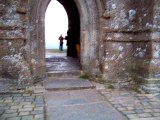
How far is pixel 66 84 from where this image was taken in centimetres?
670

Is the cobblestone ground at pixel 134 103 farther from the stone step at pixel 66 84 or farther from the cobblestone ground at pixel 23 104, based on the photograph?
the cobblestone ground at pixel 23 104

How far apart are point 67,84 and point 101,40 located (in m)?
1.48

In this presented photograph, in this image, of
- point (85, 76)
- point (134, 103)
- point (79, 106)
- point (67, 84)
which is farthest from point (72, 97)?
point (85, 76)

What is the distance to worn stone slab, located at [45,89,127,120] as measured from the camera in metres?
4.59

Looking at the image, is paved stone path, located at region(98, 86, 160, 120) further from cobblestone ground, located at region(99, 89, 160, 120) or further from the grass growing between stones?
the grass growing between stones

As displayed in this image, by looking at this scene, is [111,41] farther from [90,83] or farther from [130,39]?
[90,83]

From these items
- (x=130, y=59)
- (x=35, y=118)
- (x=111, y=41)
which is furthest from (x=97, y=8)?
(x=35, y=118)

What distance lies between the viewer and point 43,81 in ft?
23.0

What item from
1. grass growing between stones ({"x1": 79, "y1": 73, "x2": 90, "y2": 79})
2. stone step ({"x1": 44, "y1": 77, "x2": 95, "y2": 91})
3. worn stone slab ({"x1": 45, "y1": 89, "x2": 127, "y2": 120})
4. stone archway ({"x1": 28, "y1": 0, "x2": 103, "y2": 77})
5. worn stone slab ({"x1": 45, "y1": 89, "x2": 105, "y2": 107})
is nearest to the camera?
worn stone slab ({"x1": 45, "y1": 89, "x2": 127, "y2": 120})

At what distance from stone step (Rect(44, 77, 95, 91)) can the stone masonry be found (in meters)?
0.34

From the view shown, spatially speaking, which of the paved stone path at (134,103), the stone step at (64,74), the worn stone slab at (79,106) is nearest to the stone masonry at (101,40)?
the stone step at (64,74)

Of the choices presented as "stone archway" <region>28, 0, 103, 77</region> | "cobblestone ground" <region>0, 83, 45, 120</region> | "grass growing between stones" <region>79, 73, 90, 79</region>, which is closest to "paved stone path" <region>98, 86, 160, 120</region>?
"grass growing between stones" <region>79, 73, 90, 79</region>

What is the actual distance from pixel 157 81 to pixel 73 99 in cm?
210

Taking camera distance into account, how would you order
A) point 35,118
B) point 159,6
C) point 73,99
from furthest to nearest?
point 159,6 < point 73,99 < point 35,118
